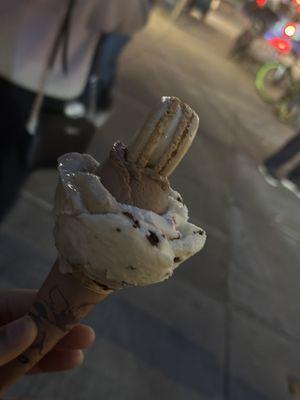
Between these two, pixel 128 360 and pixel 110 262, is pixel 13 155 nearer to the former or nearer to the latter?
pixel 128 360

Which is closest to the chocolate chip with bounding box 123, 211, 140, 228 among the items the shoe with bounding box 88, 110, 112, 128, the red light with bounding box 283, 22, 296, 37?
the shoe with bounding box 88, 110, 112, 128

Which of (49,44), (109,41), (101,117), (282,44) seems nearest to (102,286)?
(49,44)

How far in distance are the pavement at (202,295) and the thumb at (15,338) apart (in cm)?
157

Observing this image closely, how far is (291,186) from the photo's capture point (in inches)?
248

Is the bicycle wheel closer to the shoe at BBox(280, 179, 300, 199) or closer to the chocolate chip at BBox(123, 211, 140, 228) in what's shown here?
the shoe at BBox(280, 179, 300, 199)

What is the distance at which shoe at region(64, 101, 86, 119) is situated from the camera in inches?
139

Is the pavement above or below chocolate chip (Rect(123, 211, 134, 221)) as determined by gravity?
below

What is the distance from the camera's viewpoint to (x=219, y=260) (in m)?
4.27

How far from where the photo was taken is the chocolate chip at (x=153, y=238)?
44.9 inches

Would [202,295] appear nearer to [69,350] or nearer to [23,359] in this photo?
[69,350]

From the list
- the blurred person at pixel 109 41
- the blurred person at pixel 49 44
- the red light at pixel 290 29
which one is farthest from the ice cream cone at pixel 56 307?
the red light at pixel 290 29

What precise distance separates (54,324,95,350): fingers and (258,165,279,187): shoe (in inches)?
188

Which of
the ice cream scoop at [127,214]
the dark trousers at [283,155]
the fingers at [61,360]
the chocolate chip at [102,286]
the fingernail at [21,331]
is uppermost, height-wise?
the ice cream scoop at [127,214]

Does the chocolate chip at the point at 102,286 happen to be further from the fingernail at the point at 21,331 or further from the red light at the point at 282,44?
the red light at the point at 282,44
